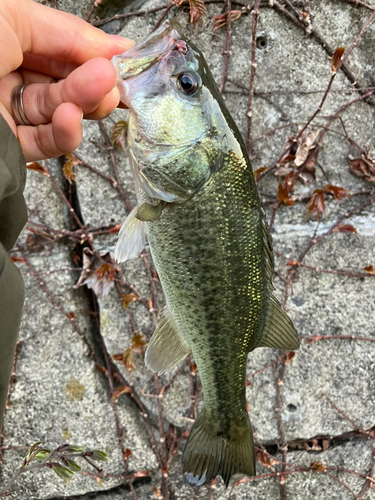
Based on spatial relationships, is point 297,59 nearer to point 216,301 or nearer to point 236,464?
point 216,301

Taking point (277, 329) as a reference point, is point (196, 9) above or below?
above

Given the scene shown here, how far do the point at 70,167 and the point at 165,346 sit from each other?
1.16 meters

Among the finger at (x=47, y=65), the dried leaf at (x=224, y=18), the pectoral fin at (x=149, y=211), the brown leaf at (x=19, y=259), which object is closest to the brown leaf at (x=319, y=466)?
the pectoral fin at (x=149, y=211)

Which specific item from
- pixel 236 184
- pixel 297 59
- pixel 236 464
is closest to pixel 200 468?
pixel 236 464

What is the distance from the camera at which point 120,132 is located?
200 cm

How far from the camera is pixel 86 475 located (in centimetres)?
215

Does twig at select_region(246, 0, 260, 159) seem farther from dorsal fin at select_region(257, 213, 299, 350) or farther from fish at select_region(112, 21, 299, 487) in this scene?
dorsal fin at select_region(257, 213, 299, 350)

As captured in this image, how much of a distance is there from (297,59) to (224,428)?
80.5 inches

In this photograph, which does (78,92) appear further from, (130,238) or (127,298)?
(127,298)

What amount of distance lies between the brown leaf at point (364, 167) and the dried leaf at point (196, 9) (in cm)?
119

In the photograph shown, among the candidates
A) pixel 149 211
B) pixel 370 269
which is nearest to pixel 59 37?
pixel 149 211

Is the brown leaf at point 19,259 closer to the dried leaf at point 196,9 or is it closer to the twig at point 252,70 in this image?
the twig at point 252,70

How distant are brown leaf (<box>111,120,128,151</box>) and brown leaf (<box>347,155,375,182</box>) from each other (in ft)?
4.40

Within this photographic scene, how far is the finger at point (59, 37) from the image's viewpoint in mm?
1257
